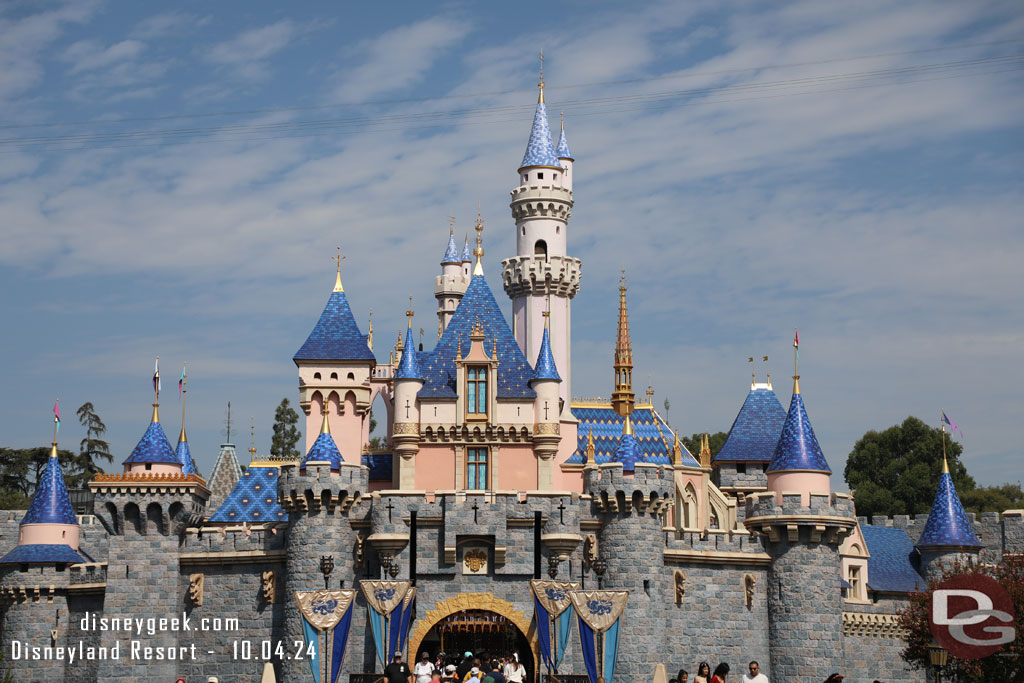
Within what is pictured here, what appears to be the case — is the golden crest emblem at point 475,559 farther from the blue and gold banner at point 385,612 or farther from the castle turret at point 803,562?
the castle turret at point 803,562

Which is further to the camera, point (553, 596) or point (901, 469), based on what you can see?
point (901, 469)

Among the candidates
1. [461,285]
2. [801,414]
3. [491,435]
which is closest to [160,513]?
[491,435]

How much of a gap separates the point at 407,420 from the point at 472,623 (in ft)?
29.4

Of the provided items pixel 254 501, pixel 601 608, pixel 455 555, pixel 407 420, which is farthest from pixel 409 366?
pixel 601 608

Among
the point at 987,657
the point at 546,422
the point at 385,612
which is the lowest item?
the point at 987,657

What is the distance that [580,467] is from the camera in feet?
159

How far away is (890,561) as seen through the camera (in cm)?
5144

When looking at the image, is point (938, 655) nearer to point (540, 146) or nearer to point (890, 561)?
point (890, 561)

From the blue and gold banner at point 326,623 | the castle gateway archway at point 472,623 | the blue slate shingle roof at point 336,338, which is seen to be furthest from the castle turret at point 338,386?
the blue and gold banner at point 326,623

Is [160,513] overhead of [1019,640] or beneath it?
overhead

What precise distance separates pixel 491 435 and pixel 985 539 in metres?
19.1

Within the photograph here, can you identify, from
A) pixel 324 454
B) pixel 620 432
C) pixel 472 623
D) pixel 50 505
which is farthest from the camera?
pixel 620 432

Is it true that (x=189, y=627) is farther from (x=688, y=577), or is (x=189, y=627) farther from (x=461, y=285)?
(x=461, y=285)

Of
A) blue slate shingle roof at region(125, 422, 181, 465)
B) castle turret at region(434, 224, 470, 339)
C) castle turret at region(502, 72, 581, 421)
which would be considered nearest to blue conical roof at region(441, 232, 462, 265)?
castle turret at region(434, 224, 470, 339)
